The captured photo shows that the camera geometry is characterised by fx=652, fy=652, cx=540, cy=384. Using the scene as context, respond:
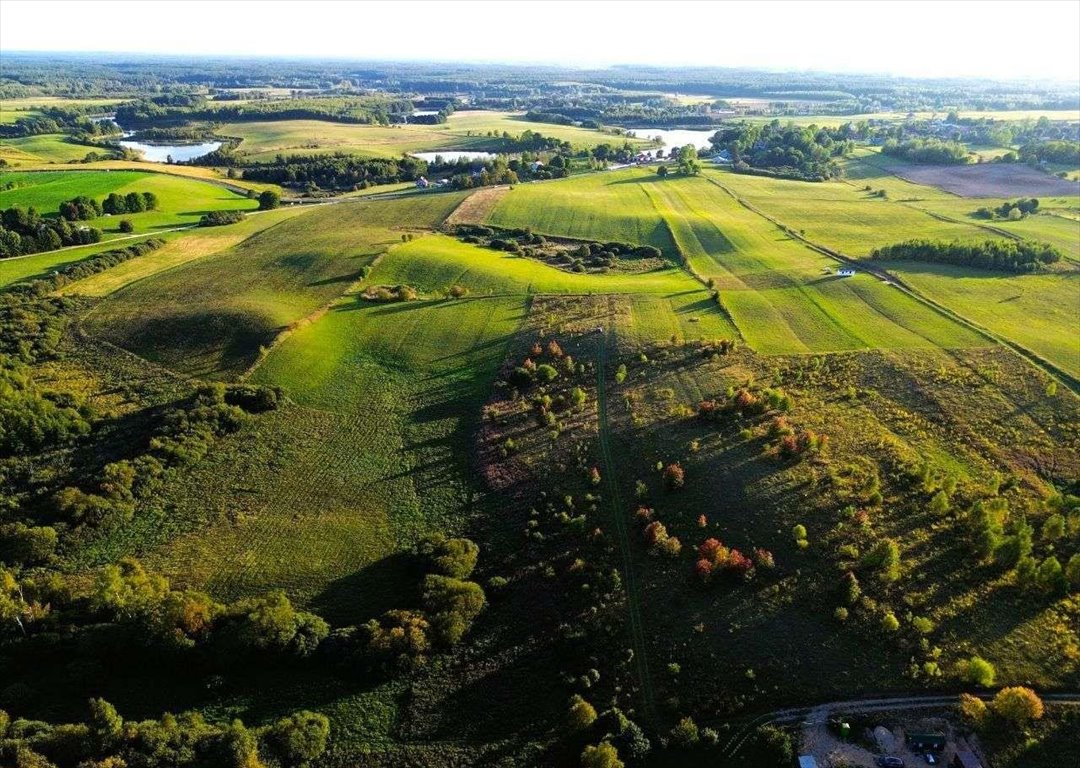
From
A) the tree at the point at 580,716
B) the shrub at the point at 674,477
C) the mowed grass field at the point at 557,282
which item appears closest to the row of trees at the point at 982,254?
the mowed grass field at the point at 557,282

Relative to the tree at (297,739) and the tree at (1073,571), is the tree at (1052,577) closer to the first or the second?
the tree at (1073,571)

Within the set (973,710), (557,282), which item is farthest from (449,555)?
(557,282)

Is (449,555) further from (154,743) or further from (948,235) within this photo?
(948,235)

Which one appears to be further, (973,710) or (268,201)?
(268,201)

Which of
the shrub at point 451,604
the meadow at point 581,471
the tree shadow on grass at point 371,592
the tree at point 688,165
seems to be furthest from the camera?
the tree at point 688,165

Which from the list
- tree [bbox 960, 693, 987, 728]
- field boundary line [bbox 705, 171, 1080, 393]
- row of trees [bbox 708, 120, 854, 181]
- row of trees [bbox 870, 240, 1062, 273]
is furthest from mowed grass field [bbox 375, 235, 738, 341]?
row of trees [bbox 708, 120, 854, 181]

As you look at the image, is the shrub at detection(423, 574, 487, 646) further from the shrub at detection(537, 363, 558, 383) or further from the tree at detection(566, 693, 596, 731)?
the shrub at detection(537, 363, 558, 383)
